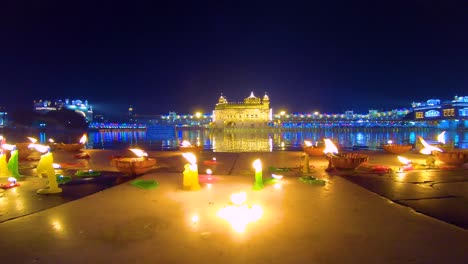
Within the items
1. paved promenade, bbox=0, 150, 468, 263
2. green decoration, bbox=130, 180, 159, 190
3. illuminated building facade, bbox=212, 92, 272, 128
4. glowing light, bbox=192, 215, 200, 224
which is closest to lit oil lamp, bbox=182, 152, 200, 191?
paved promenade, bbox=0, 150, 468, 263

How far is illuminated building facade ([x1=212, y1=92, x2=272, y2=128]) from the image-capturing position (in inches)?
4956

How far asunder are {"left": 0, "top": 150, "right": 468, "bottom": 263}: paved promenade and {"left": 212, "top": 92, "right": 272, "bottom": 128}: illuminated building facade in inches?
4598

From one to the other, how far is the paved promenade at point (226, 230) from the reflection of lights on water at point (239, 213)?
16cm

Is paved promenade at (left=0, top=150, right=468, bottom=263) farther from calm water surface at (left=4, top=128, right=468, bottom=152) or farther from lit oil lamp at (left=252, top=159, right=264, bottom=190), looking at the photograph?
calm water surface at (left=4, top=128, right=468, bottom=152)

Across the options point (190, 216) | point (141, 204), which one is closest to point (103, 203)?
point (141, 204)

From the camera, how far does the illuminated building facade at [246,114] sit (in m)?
126

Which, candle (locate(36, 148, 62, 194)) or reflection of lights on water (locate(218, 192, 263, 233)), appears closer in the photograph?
reflection of lights on water (locate(218, 192, 263, 233))

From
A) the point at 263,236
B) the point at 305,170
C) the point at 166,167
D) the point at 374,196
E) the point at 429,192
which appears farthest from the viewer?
the point at 166,167

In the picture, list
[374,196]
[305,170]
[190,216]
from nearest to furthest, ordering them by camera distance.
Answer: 1. [190,216]
2. [374,196]
3. [305,170]

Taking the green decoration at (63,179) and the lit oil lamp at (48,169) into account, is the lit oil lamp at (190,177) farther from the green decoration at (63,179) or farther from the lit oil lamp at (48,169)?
the green decoration at (63,179)

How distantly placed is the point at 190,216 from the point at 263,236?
1794 mm

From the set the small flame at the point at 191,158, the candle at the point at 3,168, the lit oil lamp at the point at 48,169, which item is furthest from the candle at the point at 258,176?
the candle at the point at 3,168

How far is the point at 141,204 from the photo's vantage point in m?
7.50

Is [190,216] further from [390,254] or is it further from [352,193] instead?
[352,193]
